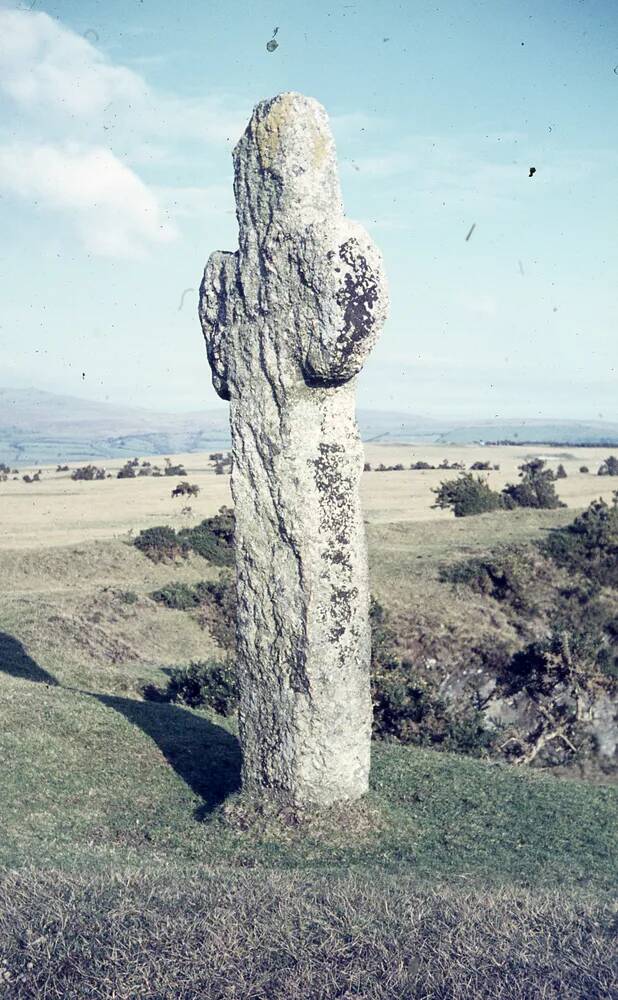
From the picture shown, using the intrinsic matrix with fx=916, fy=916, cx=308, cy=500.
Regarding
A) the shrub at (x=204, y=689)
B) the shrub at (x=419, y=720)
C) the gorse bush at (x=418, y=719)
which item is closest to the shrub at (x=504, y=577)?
the gorse bush at (x=418, y=719)

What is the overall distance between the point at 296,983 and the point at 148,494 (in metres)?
51.1

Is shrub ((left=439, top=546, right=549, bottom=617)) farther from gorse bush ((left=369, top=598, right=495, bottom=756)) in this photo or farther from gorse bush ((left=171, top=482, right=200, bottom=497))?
gorse bush ((left=171, top=482, right=200, bottom=497))

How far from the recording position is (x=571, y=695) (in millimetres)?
20250

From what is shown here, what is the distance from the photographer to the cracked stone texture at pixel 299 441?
31.8 feet

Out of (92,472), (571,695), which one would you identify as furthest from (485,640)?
(92,472)

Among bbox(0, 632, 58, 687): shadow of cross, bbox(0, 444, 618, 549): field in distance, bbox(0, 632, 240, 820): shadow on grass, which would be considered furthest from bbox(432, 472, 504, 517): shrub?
bbox(0, 632, 240, 820): shadow on grass

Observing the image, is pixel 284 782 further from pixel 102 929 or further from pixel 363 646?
pixel 102 929

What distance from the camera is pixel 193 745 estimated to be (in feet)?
44.8

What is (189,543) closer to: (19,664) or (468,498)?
(19,664)

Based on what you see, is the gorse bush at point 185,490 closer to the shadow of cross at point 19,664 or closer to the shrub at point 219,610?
the shrub at point 219,610

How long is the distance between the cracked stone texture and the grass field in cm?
117

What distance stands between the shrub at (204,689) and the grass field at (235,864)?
865mm

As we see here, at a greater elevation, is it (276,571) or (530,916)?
(276,571)

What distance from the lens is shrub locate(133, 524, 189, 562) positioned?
3020cm
